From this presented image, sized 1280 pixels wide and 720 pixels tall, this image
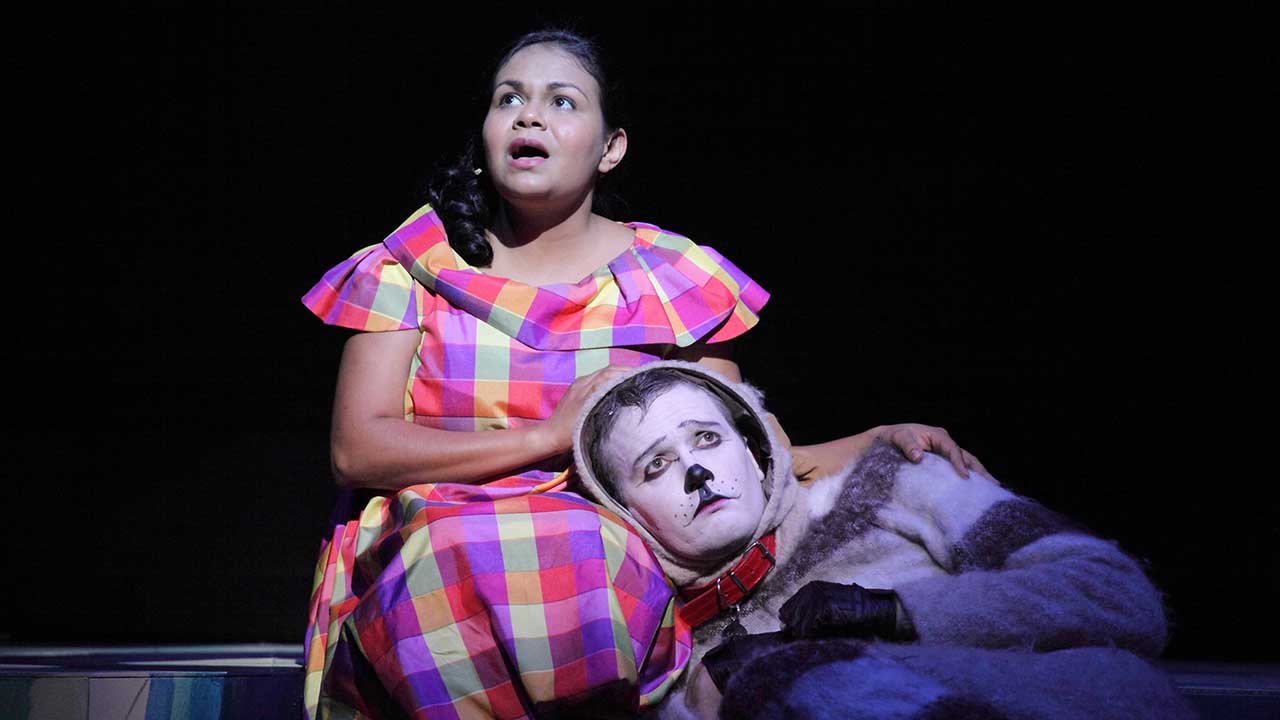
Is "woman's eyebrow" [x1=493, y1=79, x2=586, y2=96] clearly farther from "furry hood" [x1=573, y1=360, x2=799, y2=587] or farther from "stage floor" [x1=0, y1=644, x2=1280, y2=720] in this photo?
"stage floor" [x1=0, y1=644, x2=1280, y2=720]

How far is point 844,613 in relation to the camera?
1.57 m

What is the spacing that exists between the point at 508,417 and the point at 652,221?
1031 millimetres

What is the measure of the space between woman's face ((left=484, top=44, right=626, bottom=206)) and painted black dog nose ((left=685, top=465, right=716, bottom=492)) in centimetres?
72

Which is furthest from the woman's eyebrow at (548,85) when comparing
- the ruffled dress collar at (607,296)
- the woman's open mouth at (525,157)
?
the ruffled dress collar at (607,296)

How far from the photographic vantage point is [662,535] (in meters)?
1.74

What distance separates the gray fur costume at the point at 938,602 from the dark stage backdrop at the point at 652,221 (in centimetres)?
108

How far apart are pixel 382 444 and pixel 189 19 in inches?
57.0

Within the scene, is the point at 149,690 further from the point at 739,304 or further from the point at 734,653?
the point at 739,304

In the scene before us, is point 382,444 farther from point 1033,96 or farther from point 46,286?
point 1033,96

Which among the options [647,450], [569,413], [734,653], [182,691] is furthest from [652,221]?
[182,691]

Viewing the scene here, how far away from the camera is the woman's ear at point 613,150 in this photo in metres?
2.27

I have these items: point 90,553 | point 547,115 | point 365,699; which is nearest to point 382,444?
point 365,699

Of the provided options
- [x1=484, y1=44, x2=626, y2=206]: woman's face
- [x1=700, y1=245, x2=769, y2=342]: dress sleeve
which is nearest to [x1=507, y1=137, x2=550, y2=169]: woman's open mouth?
[x1=484, y1=44, x2=626, y2=206]: woman's face

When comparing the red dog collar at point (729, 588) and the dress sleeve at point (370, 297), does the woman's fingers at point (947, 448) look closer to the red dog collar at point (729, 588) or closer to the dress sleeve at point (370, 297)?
the red dog collar at point (729, 588)
